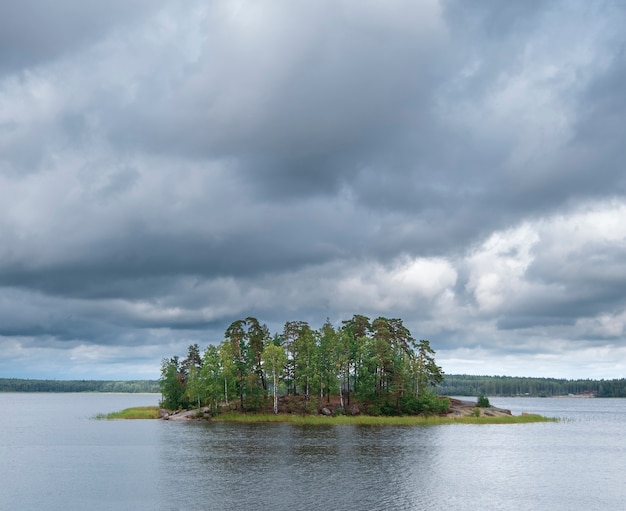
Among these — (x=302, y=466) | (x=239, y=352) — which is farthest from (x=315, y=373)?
(x=302, y=466)

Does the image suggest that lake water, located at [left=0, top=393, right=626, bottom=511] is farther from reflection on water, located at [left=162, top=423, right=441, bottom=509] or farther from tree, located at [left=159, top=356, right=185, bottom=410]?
tree, located at [left=159, top=356, right=185, bottom=410]

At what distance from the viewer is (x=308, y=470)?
80125mm

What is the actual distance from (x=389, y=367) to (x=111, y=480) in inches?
4139

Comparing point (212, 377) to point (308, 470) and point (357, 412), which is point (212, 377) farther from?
point (308, 470)

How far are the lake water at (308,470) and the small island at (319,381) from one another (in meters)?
27.8

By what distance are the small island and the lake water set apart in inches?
1093

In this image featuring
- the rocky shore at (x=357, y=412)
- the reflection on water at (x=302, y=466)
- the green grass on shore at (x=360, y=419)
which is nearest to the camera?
the reflection on water at (x=302, y=466)

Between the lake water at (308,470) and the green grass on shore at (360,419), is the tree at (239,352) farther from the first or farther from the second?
the lake water at (308,470)

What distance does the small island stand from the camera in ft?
544

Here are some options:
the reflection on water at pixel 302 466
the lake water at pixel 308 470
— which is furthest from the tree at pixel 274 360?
the reflection on water at pixel 302 466

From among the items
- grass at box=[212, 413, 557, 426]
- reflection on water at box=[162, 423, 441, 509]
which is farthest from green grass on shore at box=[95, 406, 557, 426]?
reflection on water at box=[162, 423, 441, 509]

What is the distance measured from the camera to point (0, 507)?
59625 millimetres

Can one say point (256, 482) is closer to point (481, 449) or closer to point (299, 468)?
point (299, 468)

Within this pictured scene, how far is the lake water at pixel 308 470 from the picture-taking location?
6338 centimetres
